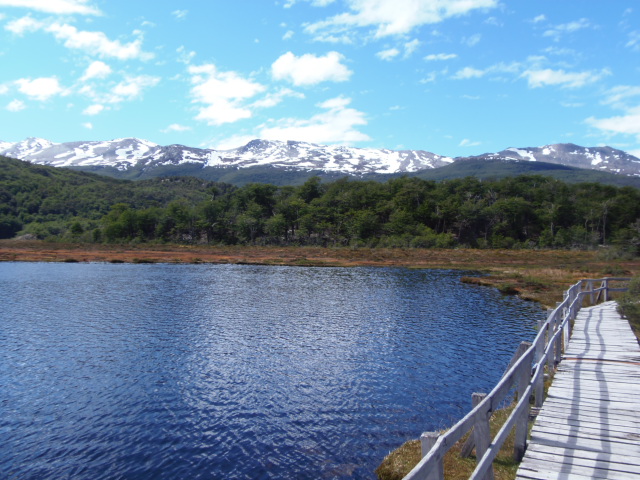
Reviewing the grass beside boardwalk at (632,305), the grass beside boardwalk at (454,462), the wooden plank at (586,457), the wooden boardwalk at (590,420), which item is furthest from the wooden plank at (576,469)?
the grass beside boardwalk at (632,305)

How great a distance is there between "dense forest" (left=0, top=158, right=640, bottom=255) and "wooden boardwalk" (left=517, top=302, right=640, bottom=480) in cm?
10888

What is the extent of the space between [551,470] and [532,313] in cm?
3172

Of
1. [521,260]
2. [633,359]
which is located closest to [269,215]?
[521,260]

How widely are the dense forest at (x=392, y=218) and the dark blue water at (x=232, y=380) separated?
93.7 meters

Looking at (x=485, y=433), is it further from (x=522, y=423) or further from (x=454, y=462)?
(x=454, y=462)

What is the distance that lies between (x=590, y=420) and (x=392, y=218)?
130555mm

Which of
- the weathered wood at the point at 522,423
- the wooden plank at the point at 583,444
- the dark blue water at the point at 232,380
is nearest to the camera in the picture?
the wooden plank at the point at 583,444

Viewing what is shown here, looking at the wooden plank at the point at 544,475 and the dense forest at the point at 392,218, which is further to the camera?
the dense forest at the point at 392,218

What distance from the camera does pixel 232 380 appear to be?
63.9 feet

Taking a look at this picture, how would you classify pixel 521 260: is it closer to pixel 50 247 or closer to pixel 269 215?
pixel 269 215

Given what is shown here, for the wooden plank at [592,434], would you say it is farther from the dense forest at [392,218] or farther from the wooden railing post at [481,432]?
the dense forest at [392,218]

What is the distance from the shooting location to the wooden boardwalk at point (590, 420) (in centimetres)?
773

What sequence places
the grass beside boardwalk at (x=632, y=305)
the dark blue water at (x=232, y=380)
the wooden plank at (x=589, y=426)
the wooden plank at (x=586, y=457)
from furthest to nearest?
the grass beside boardwalk at (x=632, y=305)
the dark blue water at (x=232, y=380)
the wooden plank at (x=589, y=426)
the wooden plank at (x=586, y=457)

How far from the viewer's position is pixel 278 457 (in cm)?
1302
